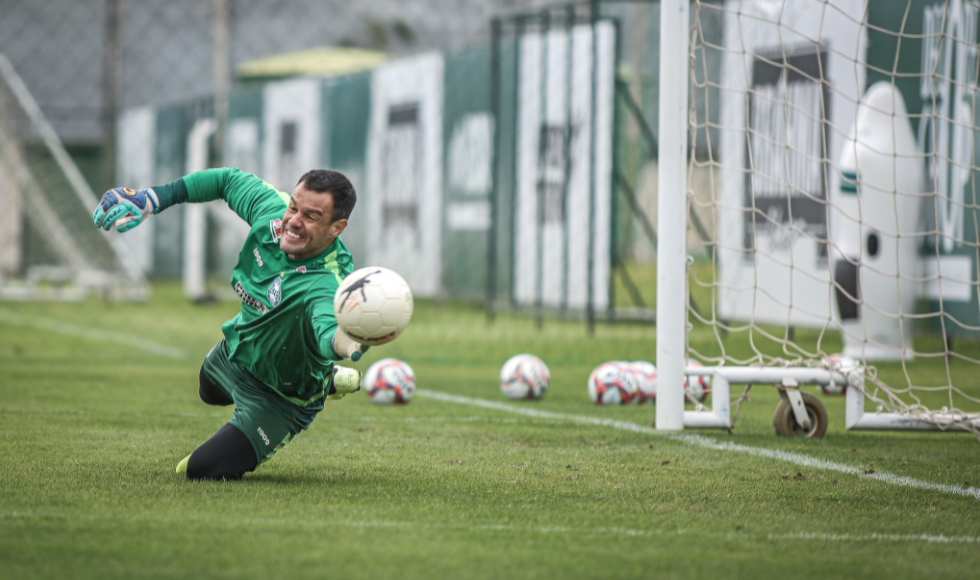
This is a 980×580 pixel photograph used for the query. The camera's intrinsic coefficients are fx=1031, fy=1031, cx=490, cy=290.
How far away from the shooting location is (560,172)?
47.2 feet

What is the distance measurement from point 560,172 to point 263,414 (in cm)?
1053

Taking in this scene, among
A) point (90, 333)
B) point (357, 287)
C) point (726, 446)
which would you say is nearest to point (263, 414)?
point (357, 287)

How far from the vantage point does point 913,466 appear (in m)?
4.77

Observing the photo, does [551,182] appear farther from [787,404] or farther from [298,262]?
[298,262]

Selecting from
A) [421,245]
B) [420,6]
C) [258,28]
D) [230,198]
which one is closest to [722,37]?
[421,245]

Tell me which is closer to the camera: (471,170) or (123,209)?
(123,209)

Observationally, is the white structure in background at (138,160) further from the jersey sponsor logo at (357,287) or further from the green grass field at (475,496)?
the jersey sponsor logo at (357,287)

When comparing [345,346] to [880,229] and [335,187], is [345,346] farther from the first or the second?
[880,229]

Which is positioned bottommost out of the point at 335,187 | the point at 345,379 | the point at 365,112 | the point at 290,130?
A: the point at 345,379

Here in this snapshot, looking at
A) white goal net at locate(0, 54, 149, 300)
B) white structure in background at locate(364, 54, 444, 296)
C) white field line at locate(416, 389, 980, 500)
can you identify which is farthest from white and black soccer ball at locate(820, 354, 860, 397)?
white goal net at locate(0, 54, 149, 300)

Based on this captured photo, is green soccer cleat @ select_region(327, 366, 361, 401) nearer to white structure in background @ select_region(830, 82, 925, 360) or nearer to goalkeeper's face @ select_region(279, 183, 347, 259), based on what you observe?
goalkeeper's face @ select_region(279, 183, 347, 259)

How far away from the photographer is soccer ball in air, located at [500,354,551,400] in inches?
277

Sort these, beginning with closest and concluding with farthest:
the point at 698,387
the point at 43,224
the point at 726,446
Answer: the point at 726,446
the point at 698,387
the point at 43,224

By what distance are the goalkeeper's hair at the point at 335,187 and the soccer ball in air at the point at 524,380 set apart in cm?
320
